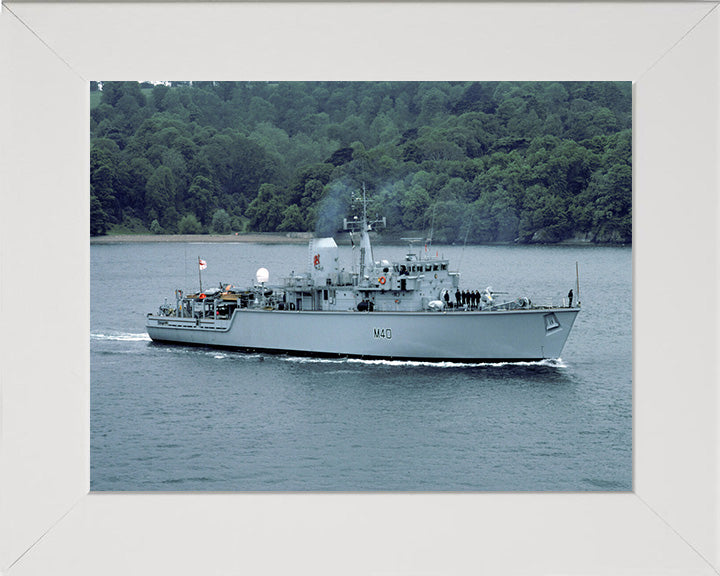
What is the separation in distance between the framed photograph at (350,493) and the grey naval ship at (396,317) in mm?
10502

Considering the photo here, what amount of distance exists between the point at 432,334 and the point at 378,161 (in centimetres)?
2007

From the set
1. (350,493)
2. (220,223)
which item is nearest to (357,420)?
(350,493)

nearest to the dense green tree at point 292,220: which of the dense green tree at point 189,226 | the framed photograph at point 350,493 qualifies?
the dense green tree at point 189,226

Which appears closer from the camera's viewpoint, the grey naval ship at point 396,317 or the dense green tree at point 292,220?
the grey naval ship at point 396,317

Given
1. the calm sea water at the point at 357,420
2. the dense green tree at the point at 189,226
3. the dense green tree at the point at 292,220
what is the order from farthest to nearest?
the dense green tree at the point at 189,226
the dense green tree at the point at 292,220
the calm sea water at the point at 357,420

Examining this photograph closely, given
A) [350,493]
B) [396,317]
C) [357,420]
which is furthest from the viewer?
[396,317]

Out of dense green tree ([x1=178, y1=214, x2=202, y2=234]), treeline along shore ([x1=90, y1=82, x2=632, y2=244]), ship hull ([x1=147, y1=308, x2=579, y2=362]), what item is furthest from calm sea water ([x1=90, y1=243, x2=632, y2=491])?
treeline along shore ([x1=90, y1=82, x2=632, y2=244])

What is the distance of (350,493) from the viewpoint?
557 cm

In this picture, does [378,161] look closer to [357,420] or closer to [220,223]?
[220,223]

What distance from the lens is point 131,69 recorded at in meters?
5.15

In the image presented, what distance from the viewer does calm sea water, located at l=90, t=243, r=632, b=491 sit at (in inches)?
401

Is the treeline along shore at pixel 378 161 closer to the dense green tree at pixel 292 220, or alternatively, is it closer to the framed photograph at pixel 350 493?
the dense green tree at pixel 292 220

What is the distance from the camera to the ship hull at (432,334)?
628 inches
